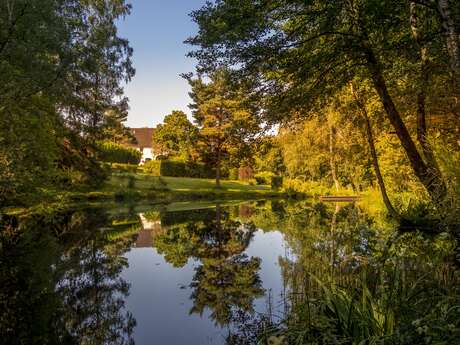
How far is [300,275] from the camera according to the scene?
7.24 metres

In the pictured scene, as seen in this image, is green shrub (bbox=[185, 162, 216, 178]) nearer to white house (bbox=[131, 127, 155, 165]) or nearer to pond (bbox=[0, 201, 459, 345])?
white house (bbox=[131, 127, 155, 165])

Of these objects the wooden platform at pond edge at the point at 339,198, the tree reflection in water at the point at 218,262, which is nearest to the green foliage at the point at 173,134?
the wooden platform at pond edge at the point at 339,198

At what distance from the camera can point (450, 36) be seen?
4414 mm

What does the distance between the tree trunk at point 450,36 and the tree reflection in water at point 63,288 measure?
18.9ft

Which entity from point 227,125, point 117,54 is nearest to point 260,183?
point 227,125

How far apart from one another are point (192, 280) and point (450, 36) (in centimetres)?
700

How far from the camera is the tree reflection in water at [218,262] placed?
7.11 metres

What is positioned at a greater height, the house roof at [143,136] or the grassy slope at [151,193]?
the house roof at [143,136]

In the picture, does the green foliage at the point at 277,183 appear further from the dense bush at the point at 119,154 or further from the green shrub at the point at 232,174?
the dense bush at the point at 119,154

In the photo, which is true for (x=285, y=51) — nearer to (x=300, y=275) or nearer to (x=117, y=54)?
(x=300, y=275)

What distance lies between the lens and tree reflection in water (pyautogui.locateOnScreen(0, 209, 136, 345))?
18.7 feet

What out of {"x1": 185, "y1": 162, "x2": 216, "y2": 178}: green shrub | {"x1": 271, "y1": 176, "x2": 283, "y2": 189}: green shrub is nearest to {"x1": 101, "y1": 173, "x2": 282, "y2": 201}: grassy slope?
{"x1": 271, "y1": 176, "x2": 283, "y2": 189}: green shrub

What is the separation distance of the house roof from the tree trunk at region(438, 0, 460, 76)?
261 ft

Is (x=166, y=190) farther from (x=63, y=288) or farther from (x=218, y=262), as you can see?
(x=63, y=288)
